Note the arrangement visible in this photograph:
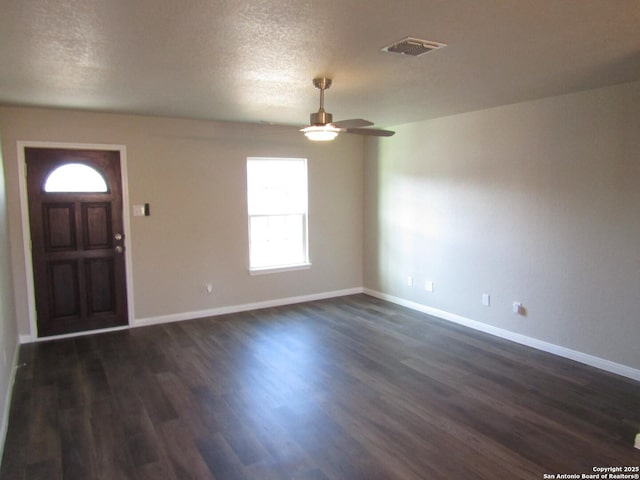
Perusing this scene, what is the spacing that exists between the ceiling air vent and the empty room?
0.03 metres

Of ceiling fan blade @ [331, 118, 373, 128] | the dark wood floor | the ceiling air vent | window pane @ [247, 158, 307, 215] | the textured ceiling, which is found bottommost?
the dark wood floor

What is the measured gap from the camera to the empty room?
8.26 feet

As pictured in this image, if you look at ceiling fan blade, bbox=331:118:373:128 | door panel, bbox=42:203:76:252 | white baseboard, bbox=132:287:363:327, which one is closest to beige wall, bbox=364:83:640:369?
white baseboard, bbox=132:287:363:327

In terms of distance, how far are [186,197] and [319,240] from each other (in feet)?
6.68

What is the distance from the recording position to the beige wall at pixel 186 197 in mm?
4680

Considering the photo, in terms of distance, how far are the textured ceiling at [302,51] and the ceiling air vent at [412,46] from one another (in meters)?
0.06

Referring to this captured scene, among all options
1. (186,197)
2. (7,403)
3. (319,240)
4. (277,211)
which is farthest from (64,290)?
(319,240)

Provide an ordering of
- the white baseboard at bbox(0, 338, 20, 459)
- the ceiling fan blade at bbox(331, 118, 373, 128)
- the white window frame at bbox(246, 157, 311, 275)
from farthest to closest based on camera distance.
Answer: the white window frame at bbox(246, 157, 311, 275)
the ceiling fan blade at bbox(331, 118, 373, 128)
the white baseboard at bbox(0, 338, 20, 459)

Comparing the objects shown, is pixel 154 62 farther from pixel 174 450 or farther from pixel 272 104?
pixel 174 450

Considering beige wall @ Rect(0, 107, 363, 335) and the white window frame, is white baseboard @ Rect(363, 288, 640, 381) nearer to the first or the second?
the white window frame

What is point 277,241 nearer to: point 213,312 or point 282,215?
point 282,215

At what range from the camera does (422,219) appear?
5707 mm

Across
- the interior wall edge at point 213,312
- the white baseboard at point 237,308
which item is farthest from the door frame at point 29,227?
the white baseboard at point 237,308

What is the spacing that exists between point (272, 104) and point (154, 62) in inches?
62.0
